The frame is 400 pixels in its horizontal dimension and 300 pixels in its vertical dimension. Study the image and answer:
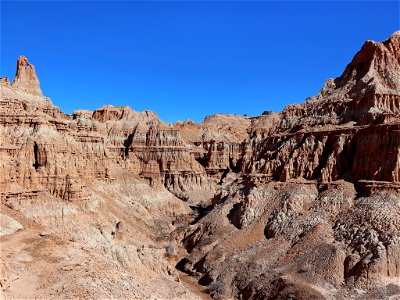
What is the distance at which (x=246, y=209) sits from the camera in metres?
52.0

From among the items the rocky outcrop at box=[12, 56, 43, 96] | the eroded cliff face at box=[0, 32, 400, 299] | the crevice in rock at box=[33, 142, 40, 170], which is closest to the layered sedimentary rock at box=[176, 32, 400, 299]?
the eroded cliff face at box=[0, 32, 400, 299]

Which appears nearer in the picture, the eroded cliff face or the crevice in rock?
the eroded cliff face

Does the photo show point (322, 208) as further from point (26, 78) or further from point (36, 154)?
point (26, 78)

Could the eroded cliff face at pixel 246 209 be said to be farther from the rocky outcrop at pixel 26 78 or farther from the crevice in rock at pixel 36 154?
the rocky outcrop at pixel 26 78

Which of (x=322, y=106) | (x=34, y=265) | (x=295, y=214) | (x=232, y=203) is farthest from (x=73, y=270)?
(x=322, y=106)

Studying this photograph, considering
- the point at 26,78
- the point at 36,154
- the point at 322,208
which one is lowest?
the point at 322,208

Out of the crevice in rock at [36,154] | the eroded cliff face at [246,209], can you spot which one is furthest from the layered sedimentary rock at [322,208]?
the crevice in rock at [36,154]

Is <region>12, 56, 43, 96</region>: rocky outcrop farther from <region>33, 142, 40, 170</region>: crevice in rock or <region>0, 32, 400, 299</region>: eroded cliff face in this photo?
<region>33, 142, 40, 170</region>: crevice in rock


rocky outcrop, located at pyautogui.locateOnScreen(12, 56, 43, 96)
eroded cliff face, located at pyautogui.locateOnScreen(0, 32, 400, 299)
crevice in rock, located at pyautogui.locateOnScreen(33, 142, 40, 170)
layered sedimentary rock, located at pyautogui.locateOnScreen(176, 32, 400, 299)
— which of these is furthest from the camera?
rocky outcrop, located at pyautogui.locateOnScreen(12, 56, 43, 96)

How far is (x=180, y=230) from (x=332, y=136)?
79.9ft

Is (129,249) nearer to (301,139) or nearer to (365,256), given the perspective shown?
(365,256)

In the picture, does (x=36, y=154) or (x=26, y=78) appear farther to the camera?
(x=26, y=78)

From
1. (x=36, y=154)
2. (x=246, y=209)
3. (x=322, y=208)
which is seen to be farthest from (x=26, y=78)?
(x=322, y=208)

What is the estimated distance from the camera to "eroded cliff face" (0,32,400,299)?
112ft
